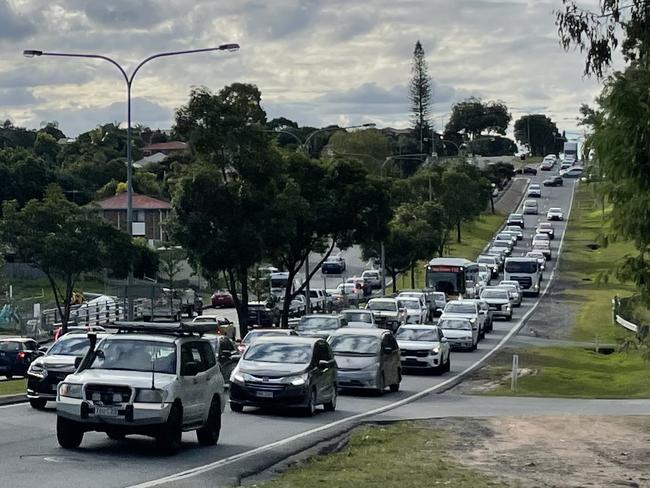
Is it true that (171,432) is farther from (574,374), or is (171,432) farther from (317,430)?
(574,374)

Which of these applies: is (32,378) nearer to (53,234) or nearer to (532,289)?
(53,234)

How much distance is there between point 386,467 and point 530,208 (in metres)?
137

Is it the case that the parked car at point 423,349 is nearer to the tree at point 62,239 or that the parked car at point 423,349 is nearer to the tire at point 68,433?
the tree at point 62,239

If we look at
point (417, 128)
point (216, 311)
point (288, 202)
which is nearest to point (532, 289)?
point (216, 311)

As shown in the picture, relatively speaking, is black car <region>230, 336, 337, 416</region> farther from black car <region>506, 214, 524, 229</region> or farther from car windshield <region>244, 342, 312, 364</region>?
black car <region>506, 214, 524, 229</region>

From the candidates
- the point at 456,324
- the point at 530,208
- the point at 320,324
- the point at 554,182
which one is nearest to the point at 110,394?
the point at 320,324

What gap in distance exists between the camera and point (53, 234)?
164 ft

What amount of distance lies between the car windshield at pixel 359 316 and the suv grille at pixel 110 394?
30939mm

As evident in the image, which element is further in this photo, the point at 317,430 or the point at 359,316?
the point at 359,316

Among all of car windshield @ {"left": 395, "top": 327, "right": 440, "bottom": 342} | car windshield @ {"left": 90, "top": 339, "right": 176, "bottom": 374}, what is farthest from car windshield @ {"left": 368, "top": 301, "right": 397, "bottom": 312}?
car windshield @ {"left": 90, "top": 339, "right": 176, "bottom": 374}

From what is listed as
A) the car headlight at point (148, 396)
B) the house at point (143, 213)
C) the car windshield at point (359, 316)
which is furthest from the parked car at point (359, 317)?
the house at point (143, 213)

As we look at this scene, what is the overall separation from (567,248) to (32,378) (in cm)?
9957

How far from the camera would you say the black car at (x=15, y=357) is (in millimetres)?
40438

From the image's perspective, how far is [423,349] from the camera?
41.1 meters
